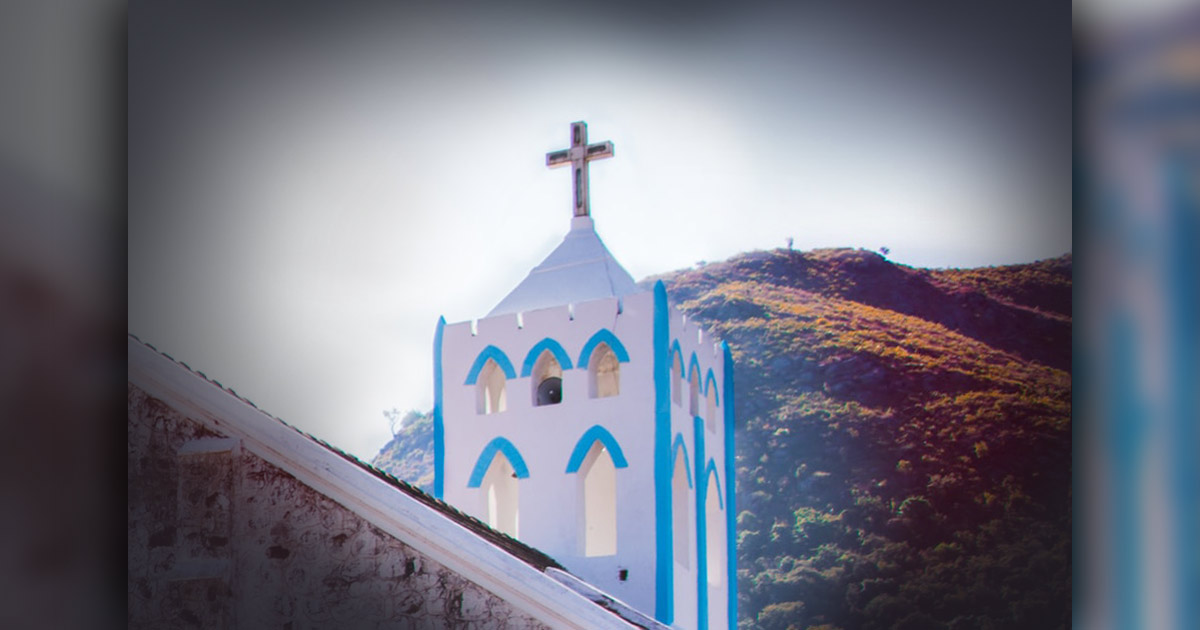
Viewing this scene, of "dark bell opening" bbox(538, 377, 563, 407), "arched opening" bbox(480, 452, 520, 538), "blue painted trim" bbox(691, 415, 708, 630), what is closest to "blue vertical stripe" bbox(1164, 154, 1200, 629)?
"blue painted trim" bbox(691, 415, 708, 630)

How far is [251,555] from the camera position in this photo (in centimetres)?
531

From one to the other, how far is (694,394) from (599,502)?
23.3 inches

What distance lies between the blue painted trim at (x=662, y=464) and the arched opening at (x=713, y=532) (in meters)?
0.16

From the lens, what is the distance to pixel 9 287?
18.4 ft

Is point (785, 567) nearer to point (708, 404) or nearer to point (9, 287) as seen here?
point (708, 404)

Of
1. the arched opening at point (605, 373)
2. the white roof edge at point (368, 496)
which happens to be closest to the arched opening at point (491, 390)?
the arched opening at point (605, 373)

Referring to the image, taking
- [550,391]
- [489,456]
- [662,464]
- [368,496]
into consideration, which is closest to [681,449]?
[662,464]

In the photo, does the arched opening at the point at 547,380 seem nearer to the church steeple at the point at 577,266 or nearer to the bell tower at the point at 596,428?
→ the bell tower at the point at 596,428

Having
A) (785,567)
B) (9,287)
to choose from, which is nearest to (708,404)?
(785,567)

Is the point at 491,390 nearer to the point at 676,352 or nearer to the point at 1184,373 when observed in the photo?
the point at 676,352

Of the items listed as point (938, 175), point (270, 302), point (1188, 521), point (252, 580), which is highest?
point (938, 175)

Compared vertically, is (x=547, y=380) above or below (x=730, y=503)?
above

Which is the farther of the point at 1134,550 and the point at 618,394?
the point at 618,394

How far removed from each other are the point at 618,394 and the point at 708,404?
321 mm
